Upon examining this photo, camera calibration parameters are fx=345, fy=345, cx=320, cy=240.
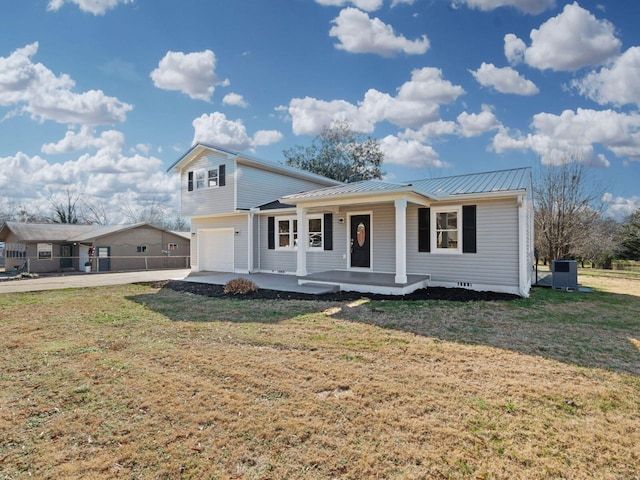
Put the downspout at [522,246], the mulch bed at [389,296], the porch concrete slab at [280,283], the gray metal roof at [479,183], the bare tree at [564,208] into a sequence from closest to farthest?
the mulch bed at [389,296] → the downspout at [522,246] → the gray metal roof at [479,183] → the porch concrete slab at [280,283] → the bare tree at [564,208]

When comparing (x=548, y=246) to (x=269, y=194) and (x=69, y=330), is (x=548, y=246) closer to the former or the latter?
(x=269, y=194)

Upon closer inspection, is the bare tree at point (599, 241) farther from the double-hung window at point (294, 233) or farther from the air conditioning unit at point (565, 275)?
the double-hung window at point (294, 233)

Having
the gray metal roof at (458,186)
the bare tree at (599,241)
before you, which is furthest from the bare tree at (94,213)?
the bare tree at (599,241)

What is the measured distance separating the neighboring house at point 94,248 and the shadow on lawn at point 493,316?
17.6 meters

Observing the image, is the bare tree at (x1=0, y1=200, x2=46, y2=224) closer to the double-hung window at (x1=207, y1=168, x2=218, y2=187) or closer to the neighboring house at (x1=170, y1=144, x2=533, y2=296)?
the double-hung window at (x1=207, y1=168, x2=218, y2=187)

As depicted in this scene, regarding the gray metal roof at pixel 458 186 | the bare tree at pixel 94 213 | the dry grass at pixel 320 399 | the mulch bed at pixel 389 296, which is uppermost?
the bare tree at pixel 94 213

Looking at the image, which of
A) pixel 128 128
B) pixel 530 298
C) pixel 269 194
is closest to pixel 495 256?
pixel 530 298

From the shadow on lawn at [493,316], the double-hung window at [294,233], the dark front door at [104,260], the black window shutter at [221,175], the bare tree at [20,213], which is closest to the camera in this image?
the shadow on lawn at [493,316]

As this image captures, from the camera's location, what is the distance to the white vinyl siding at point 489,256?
9.55 metres

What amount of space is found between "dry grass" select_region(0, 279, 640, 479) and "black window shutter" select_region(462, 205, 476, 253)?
12.1 ft

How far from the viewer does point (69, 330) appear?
6164 mm

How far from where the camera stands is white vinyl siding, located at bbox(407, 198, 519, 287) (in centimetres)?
955

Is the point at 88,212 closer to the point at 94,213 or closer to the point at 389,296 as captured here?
the point at 94,213

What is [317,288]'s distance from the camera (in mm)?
10461
